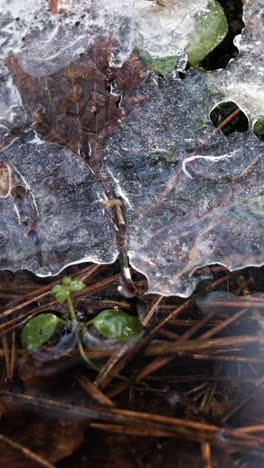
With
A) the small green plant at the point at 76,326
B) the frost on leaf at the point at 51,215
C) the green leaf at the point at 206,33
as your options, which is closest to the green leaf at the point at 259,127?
the green leaf at the point at 206,33

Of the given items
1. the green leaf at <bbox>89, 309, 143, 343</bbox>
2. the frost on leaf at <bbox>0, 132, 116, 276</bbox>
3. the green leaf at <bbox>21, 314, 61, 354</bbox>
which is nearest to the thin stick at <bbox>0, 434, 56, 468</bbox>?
the green leaf at <bbox>21, 314, 61, 354</bbox>

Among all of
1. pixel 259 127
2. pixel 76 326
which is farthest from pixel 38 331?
pixel 259 127

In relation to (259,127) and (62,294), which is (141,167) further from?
(62,294)

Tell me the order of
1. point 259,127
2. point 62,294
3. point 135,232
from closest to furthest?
point 62,294, point 135,232, point 259,127

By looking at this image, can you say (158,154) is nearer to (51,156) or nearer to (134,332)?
(51,156)

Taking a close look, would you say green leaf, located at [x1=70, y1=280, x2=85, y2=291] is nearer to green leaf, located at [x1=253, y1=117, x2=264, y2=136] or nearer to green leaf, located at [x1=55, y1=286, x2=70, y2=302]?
green leaf, located at [x1=55, y1=286, x2=70, y2=302]

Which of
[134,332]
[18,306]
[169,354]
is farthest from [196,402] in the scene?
[18,306]
